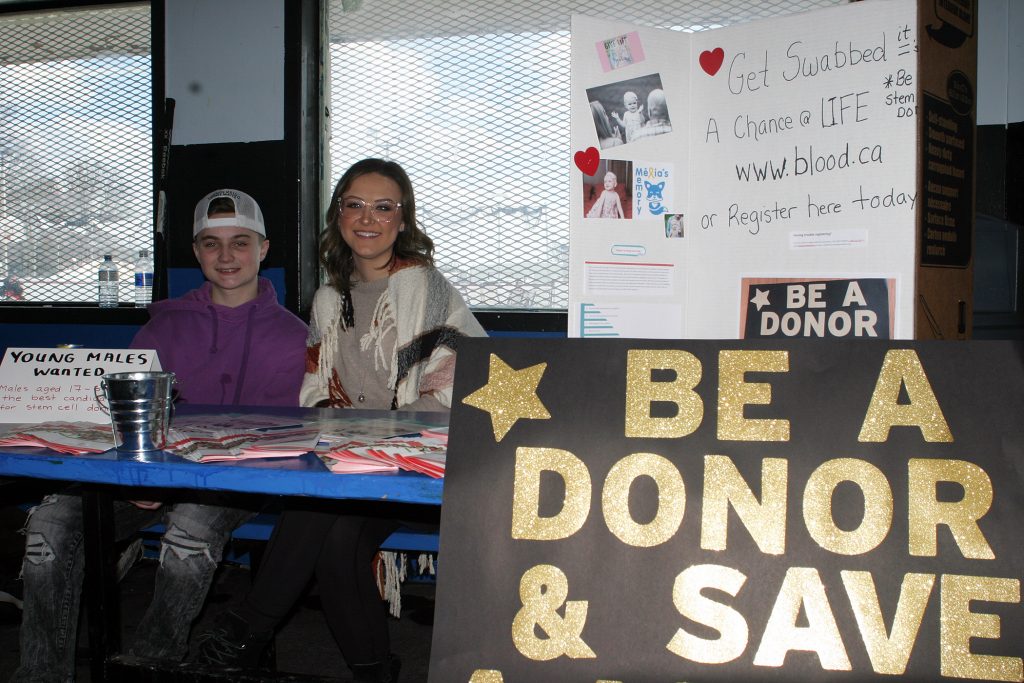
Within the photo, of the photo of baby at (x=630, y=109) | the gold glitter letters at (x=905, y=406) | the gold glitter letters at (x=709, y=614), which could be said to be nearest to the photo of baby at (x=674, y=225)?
the photo of baby at (x=630, y=109)

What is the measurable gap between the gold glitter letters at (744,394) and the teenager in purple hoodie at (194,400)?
49.2 inches

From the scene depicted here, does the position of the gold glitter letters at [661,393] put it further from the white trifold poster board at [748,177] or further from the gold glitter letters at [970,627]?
the white trifold poster board at [748,177]

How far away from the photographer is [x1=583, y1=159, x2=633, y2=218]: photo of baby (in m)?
1.57

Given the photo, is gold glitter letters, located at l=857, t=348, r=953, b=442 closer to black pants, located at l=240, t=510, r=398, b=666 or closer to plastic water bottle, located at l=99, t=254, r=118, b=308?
black pants, located at l=240, t=510, r=398, b=666

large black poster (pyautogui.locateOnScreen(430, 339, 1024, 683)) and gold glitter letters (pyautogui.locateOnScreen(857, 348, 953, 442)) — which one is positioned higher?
gold glitter letters (pyautogui.locateOnScreen(857, 348, 953, 442))

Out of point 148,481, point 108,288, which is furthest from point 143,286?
point 148,481

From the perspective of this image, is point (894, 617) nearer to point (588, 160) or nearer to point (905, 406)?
point (905, 406)

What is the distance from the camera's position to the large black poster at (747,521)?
0.89m

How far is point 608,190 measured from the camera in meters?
1.57

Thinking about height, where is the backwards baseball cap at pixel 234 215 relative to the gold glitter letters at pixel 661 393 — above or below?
above

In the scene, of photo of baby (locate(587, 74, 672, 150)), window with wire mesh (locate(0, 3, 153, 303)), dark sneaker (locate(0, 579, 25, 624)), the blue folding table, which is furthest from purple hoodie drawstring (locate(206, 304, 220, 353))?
window with wire mesh (locate(0, 3, 153, 303))

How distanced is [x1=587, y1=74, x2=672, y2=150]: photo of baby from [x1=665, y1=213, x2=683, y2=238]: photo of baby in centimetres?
17

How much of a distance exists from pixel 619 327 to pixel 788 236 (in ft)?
1.21

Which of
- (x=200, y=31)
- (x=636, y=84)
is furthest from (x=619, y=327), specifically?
(x=200, y=31)
